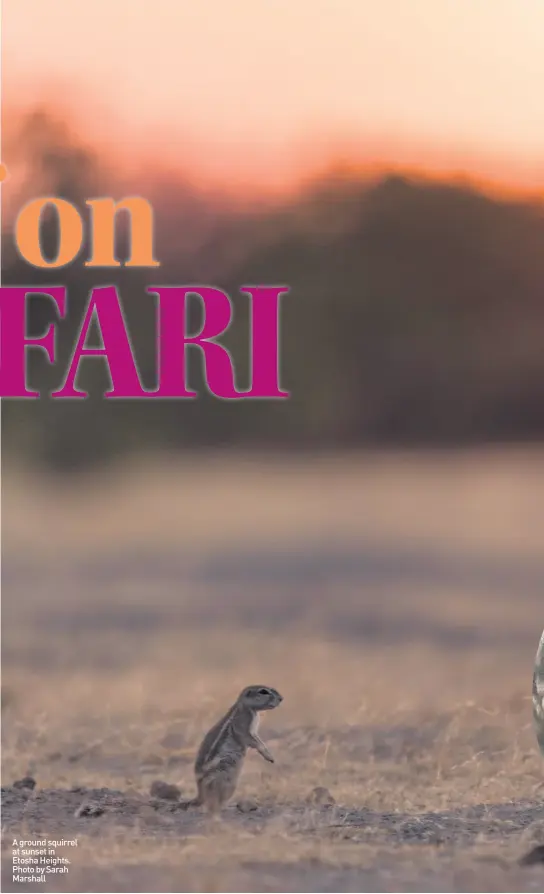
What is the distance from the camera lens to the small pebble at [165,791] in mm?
11273

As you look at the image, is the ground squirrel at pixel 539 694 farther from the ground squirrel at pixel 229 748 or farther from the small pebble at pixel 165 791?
the small pebble at pixel 165 791

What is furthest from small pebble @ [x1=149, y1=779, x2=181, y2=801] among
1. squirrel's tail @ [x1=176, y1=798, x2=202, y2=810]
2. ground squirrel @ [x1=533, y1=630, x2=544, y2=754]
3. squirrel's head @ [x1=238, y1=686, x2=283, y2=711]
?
ground squirrel @ [x1=533, y1=630, x2=544, y2=754]

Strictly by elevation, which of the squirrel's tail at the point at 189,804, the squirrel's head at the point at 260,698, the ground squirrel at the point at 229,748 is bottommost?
the squirrel's tail at the point at 189,804

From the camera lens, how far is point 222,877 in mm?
9523

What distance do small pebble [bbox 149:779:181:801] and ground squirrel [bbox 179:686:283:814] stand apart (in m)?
0.20

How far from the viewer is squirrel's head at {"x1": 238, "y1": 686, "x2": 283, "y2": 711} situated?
1116cm

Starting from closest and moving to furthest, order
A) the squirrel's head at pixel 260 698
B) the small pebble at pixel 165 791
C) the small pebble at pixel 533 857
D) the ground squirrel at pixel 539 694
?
the small pebble at pixel 533 857 < the ground squirrel at pixel 539 694 < the squirrel's head at pixel 260 698 < the small pebble at pixel 165 791

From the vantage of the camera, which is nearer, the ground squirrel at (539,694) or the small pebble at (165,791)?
the ground squirrel at (539,694)

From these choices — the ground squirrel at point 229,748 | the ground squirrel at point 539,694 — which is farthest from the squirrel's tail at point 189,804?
the ground squirrel at point 539,694

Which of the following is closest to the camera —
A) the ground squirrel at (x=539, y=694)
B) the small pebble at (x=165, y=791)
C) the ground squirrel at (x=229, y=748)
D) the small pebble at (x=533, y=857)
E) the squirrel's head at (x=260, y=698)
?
the small pebble at (x=533, y=857)

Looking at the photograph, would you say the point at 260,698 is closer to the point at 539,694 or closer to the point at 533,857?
the point at 539,694

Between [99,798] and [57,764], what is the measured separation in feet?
4.22

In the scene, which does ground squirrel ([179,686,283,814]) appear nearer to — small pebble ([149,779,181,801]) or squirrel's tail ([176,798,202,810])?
squirrel's tail ([176,798,202,810])

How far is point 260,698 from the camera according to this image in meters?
11.2
